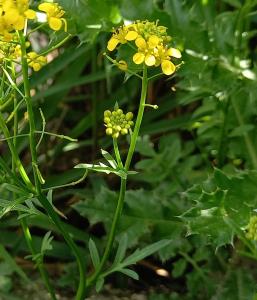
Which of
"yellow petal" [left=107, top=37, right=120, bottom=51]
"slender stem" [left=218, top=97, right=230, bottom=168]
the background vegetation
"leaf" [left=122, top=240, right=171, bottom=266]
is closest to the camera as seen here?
"yellow petal" [left=107, top=37, right=120, bottom=51]

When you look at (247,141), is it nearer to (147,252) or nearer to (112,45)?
(147,252)

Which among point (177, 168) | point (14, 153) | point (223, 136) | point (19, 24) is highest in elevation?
point (19, 24)

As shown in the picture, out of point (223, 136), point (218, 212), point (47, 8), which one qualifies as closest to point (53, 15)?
point (47, 8)

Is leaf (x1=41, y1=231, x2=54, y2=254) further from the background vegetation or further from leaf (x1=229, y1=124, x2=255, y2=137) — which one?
leaf (x1=229, y1=124, x2=255, y2=137)

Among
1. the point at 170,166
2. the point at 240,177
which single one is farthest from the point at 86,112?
the point at 240,177

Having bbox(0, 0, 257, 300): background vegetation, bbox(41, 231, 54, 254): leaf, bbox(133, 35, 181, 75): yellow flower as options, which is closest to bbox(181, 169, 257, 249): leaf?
bbox(0, 0, 257, 300): background vegetation

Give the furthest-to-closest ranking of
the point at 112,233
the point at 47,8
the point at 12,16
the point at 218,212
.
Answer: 1. the point at 218,212
2. the point at 112,233
3. the point at 47,8
4. the point at 12,16

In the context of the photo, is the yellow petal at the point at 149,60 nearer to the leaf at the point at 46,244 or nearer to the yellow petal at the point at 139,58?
the yellow petal at the point at 139,58
